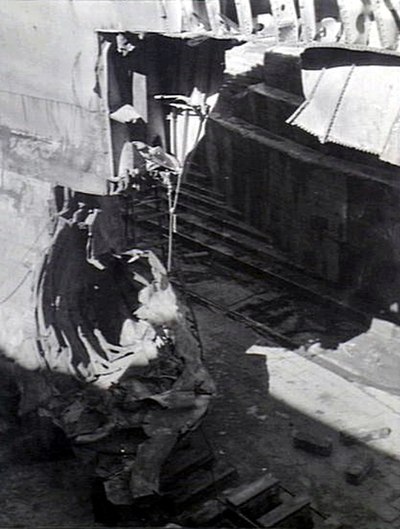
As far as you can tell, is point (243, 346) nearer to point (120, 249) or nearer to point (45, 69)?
point (120, 249)

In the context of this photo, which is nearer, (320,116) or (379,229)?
(320,116)

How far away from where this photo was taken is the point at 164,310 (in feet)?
32.9

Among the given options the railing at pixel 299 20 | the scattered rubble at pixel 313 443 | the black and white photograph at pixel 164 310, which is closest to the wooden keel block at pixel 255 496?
the black and white photograph at pixel 164 310

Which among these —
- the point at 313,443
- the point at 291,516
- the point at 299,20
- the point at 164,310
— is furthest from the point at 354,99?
Answer: the point at 291,516

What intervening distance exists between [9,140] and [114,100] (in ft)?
5.69

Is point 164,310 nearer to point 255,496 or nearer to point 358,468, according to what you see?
point 255,496

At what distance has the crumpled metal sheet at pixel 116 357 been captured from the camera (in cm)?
881

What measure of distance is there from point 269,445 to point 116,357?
6.95ft

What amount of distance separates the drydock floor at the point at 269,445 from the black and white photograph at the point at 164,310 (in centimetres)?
3

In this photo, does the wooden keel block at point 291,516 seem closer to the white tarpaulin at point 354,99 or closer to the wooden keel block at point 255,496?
the wooden keel block at point 255,496

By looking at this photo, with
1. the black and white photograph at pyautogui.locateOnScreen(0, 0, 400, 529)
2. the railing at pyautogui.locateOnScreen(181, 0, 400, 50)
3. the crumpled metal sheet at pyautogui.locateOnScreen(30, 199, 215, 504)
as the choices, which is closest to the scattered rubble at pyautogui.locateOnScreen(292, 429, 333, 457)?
the black and white photograph at pyautogui.locateOnScreen(0, 0, 400, 529)

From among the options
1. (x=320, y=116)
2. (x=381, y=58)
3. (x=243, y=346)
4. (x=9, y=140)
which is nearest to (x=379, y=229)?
(x=243, y=346)

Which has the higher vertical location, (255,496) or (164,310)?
(164,310)

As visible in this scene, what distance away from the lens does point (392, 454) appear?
969 centimetres
